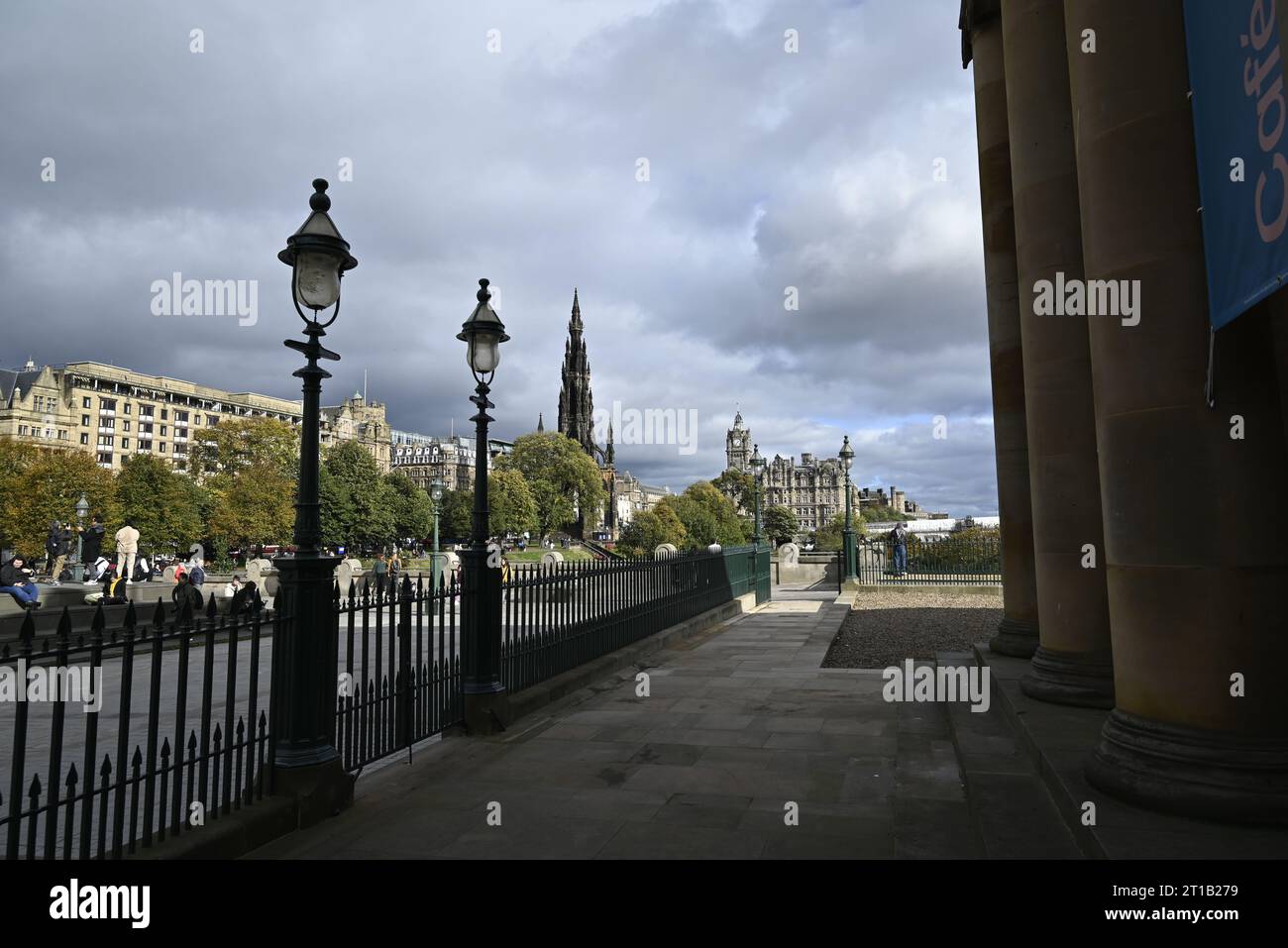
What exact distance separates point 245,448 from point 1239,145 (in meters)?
76.4

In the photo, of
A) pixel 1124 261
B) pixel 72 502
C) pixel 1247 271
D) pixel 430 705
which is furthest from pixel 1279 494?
pixel 72 502

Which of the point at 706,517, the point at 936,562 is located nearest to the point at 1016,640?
the point at 936,562

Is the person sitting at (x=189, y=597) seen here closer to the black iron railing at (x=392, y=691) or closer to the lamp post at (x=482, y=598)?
the black iron railing at (x=392, y=691)

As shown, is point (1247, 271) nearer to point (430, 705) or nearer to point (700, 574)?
point (430, 705)

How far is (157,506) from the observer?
189 feet

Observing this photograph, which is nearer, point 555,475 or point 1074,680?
point 1074,680

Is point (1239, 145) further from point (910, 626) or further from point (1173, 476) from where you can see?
point (910, 626)

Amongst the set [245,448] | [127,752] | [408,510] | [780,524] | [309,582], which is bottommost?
[127,752]

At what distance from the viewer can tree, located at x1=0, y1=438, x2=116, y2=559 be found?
164ft

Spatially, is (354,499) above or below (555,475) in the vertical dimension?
below

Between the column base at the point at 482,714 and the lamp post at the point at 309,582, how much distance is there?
6.83 feet

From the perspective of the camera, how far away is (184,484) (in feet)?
205

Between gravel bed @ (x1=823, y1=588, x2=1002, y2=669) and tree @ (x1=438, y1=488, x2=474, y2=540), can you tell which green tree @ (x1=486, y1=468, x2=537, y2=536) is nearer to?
tree @ (x1=438, y1=488, x2=474, y2=540)

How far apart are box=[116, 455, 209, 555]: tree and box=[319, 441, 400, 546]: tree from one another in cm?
1104
